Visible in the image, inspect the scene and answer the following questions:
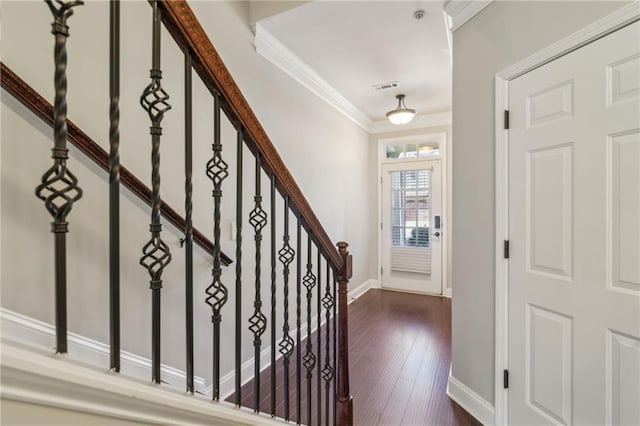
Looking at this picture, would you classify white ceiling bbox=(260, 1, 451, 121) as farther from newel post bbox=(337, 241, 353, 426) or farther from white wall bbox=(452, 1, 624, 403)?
newel post bbox=(337, 241, 353, 426)

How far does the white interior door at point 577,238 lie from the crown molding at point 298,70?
1845 millimetres

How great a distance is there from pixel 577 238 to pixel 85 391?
6.09 feet

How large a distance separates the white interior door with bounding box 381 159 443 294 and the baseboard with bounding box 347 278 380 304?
6.4 inches

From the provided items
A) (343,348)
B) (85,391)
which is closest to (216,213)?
(85,391)

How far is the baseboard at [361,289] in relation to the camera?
422cm

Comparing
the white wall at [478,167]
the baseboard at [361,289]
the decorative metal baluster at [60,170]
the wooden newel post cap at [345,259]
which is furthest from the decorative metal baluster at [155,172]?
the baseboard at [361,289]

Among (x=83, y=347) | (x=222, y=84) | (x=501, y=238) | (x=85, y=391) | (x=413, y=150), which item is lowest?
(x=83, y=347)

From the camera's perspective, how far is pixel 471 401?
75.1 inches

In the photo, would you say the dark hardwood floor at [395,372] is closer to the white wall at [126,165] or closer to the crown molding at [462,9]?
the white wall at [126,165]

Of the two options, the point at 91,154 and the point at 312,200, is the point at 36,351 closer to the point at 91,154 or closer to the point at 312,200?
the point at 91,154

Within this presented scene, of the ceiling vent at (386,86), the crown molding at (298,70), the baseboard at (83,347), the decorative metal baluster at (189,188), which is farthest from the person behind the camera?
the ceiling vent at (386,86)

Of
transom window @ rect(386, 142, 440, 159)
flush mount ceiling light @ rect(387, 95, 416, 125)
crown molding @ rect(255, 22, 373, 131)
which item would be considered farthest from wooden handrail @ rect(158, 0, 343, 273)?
transom window @ rect(386, 142, 440, 159)

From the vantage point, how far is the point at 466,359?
197cm

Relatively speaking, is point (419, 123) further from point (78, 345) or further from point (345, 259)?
point (78, 345)
